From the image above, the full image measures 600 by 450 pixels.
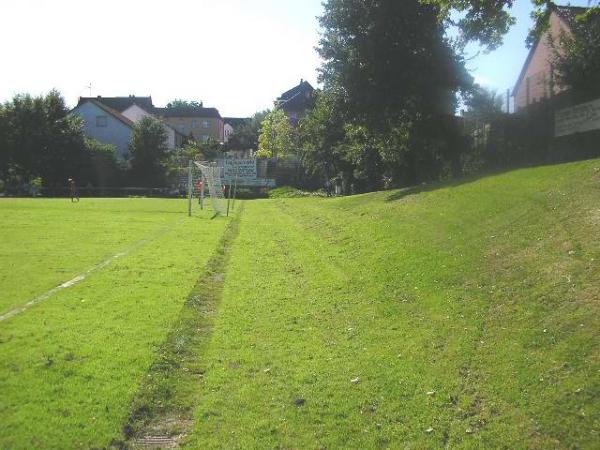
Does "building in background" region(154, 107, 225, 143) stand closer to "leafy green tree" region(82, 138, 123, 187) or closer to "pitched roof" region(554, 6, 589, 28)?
"leafy green tree" region(82, 138, 123, 187)

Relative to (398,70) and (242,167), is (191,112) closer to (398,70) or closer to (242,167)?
(242,167)

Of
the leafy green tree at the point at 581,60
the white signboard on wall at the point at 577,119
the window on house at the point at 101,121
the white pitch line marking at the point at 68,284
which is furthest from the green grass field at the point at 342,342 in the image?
the window on house at the point at 101,121

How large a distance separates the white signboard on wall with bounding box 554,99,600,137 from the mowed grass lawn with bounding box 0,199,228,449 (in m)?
11.9

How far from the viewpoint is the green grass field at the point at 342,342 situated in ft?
16.4

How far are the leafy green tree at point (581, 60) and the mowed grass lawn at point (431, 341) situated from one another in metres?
7.70

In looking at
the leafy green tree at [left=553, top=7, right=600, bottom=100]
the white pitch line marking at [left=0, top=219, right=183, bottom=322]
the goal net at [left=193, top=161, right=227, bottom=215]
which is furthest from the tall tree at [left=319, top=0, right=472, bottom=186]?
the white pitch line marking at [left=0, top=219, right=183, bottom=322]

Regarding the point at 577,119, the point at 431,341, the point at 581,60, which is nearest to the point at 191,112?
the point at 581,60

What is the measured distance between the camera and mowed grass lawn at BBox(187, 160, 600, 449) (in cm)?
496

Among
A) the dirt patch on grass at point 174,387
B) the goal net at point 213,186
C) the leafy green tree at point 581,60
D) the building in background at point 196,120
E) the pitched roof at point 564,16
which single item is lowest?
the dirt patch on grass at point 174,387

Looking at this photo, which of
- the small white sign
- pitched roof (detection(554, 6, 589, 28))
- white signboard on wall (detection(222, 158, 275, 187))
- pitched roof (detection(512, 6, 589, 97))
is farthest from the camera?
white signboard on wall (detection(222, 158, 275, 187))

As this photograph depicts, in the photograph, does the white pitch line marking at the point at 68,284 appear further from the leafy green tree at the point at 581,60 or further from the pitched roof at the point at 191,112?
the pitched roof at the point at 191,112

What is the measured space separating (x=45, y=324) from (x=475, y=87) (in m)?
23.8

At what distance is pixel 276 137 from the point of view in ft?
247

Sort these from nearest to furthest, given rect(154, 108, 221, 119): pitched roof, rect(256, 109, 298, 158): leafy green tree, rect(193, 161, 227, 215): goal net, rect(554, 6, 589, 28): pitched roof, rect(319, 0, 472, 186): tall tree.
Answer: rect(554, 6, 589, 28): pitched roof, rect(319, 0, 472, 186): tall tree, rect(193, 161, 227, 215): goal net, rect(256, 109, 298, 158): leafy green tree, rect(154, 108, 221, 119): pitched roof
